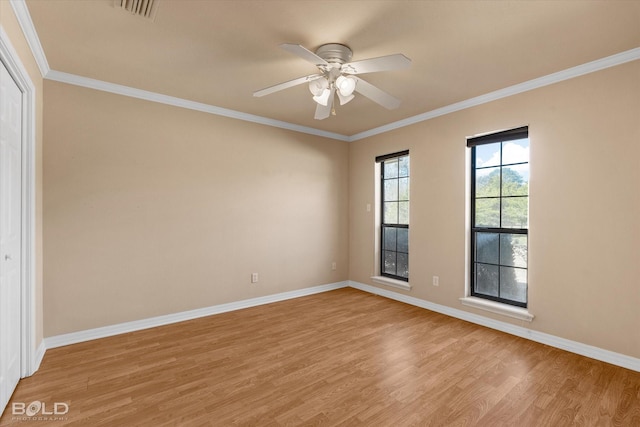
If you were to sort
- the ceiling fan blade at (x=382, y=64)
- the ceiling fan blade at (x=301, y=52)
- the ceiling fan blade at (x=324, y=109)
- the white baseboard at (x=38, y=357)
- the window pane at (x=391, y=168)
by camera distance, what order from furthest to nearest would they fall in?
the window pane at (x=391, y=168)
the ceiling fan blade at (x=324, y=109)
the white baseboard at (x=38, y=357)
the ceiling fan blade at (x=382, y=64)
the ceiling fan blade at (x=301, y=52)

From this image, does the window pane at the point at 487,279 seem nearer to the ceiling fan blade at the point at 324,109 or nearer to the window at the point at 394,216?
the window at the point at 394,216

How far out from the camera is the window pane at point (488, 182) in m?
3.61

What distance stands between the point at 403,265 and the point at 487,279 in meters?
1.26

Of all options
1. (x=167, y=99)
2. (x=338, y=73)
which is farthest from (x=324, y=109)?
(x=167, y=99)

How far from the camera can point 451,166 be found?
3906 millimetres

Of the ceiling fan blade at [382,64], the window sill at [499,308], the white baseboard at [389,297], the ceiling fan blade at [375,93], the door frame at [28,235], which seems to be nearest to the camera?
the ceiling fan blade at [382,64]

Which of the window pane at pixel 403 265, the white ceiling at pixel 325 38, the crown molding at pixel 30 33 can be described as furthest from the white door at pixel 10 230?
the window pane at pixel 403 265

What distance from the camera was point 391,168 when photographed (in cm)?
488

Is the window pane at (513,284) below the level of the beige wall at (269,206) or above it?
below

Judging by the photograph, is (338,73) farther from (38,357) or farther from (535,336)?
(38,357)

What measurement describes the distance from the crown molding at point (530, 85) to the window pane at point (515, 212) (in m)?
1.12

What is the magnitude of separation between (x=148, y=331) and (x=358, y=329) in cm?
225

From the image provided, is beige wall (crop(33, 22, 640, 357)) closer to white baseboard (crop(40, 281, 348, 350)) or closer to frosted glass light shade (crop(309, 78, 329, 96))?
white baseboard (crop(40, 281, 348, 350))

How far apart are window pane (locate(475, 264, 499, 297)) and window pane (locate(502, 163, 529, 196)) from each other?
0.86 meters
